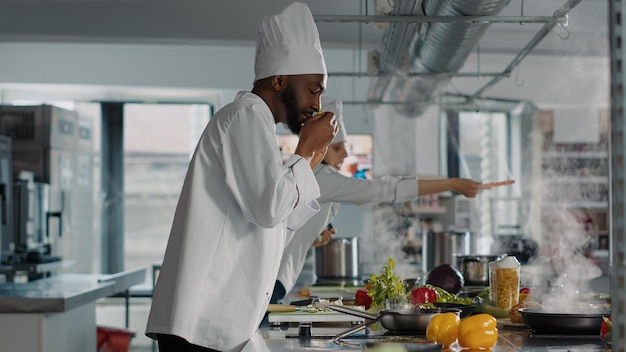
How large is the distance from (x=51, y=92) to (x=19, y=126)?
1.05 metres

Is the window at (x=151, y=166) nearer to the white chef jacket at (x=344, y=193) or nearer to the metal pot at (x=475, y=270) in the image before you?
the white chef jacket at (x=344, y=193)

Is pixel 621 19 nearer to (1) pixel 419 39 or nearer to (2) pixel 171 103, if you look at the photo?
(1) pixel 419 39

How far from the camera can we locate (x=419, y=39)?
4.57m

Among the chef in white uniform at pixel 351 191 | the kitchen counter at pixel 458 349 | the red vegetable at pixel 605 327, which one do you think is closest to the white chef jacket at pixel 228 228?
the kitchen counter at pixel 458 349

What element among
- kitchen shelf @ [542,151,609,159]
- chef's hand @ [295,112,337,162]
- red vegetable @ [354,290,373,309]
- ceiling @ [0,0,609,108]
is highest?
ceiling @ [0,0,609,108]

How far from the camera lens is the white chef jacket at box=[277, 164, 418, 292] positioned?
354cm

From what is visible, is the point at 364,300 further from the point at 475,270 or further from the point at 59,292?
the point at 59,292

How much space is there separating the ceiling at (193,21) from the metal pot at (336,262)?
1478 mm

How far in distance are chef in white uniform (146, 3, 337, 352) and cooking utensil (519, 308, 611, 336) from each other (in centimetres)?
65

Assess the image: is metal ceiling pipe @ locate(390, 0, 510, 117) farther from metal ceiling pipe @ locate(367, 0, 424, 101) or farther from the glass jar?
the glass jar

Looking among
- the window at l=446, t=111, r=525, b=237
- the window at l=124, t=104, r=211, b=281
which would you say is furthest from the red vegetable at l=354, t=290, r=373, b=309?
the window at l=124, t=104, r=211, b=281

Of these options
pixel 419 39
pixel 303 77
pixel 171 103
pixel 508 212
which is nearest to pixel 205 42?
pixel 171 103

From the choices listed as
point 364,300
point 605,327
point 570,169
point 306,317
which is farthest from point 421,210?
point 605,327

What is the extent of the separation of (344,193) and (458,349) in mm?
1761
